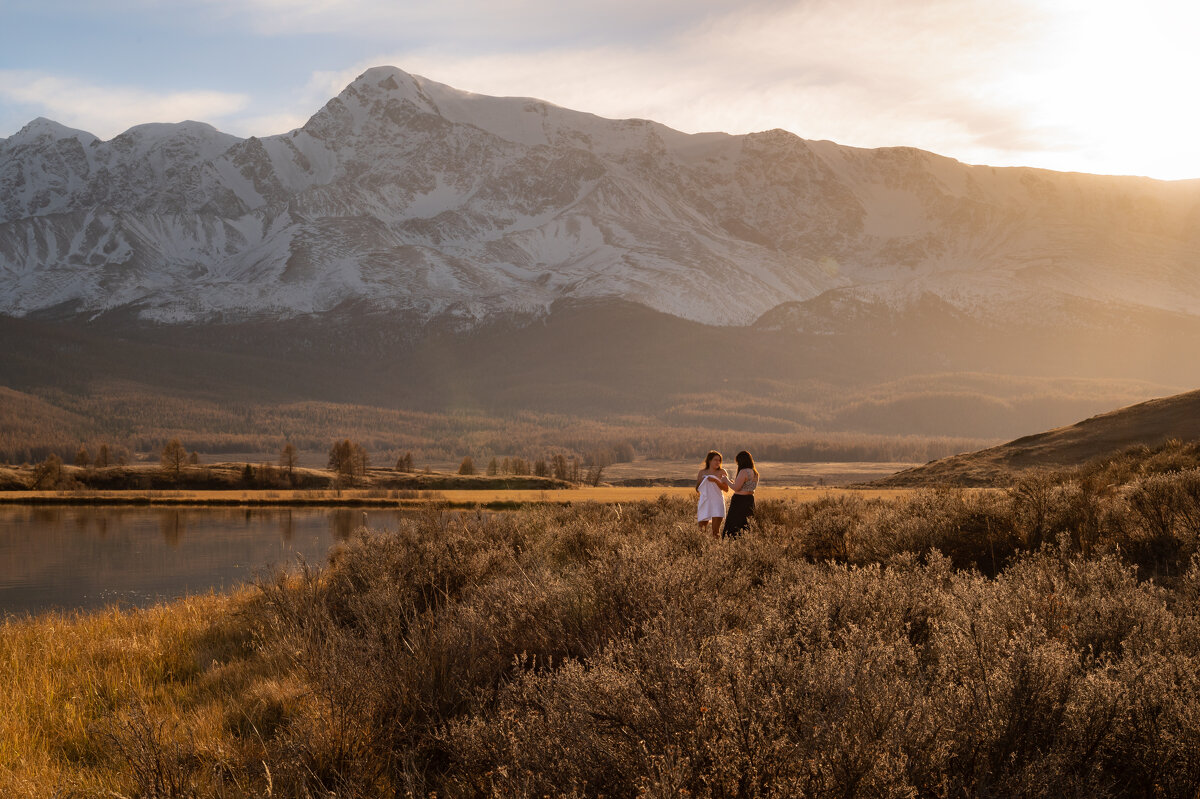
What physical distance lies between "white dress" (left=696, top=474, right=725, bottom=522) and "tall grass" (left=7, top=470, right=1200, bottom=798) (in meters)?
4.07

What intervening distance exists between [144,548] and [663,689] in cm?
3174

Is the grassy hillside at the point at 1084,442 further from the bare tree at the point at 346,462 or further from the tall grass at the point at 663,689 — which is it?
the bare tree at the point at 346,462

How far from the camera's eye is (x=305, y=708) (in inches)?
256

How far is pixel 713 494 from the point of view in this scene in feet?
49.6

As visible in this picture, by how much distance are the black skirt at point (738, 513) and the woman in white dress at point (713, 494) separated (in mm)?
185

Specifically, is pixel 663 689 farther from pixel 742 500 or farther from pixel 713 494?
pixel 713 494

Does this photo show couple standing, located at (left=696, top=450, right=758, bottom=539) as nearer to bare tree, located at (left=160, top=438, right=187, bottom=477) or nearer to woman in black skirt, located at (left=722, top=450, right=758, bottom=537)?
woman in black skirt, located at (left=722, top=450, right=758, bottom=537)

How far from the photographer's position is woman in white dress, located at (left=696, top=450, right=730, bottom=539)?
Result: 14.9 metres

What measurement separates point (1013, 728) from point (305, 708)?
15.7 ft

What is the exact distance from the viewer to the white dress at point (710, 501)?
49.1ft

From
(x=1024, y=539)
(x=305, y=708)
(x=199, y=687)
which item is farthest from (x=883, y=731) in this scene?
(x=1024, y=539)

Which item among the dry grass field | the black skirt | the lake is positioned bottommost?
the dry grass field

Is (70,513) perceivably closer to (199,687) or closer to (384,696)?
(199,687)

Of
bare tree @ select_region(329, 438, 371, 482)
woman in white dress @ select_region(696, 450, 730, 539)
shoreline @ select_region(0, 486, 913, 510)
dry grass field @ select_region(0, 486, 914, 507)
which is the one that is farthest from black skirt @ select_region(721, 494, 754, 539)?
bare tree @ select_region(329, 438, 371, 482)
